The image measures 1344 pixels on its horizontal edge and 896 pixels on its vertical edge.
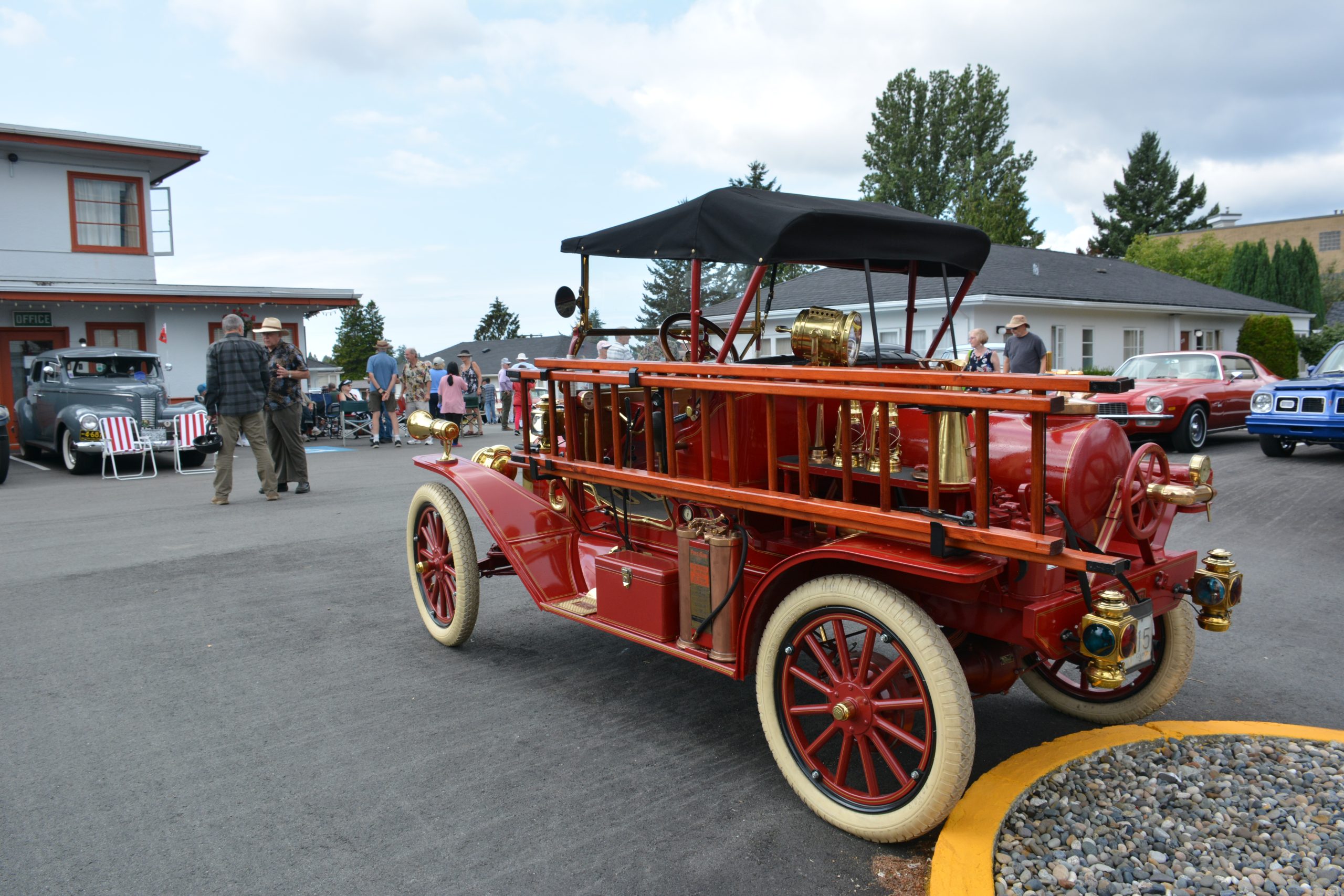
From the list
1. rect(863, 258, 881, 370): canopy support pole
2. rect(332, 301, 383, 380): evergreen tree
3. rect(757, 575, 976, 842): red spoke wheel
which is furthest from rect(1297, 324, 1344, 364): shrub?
rect(332, 301, 383, 380): evergreen tree

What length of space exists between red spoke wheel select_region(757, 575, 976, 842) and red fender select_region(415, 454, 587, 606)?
1.48 metres

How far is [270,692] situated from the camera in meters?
3.93

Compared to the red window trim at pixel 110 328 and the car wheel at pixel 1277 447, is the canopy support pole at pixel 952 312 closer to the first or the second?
the car wheel at pixel 1277 447

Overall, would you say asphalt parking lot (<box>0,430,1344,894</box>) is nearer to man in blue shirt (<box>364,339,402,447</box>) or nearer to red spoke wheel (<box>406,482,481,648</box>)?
red spoke wheel (<box>406,482,481,648</box>)

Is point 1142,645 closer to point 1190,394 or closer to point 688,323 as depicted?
point 688,323

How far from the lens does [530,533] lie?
4320 millimetres

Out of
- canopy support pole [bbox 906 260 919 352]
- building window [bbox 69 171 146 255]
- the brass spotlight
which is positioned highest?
building window [bbox 69 171 146 255]

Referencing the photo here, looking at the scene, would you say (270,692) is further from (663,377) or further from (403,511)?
(403,511)

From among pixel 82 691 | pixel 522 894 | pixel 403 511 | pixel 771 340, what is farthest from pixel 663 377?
pixel 403 511

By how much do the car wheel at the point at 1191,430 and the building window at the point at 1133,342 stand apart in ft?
38.6

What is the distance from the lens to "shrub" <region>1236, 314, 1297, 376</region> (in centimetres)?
2450

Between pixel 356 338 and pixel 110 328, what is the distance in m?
56.7

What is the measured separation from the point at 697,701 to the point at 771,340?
1727mm

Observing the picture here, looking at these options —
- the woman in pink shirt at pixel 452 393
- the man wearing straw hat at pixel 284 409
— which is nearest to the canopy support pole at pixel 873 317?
the man wearing straw hat at pixel 284 409
